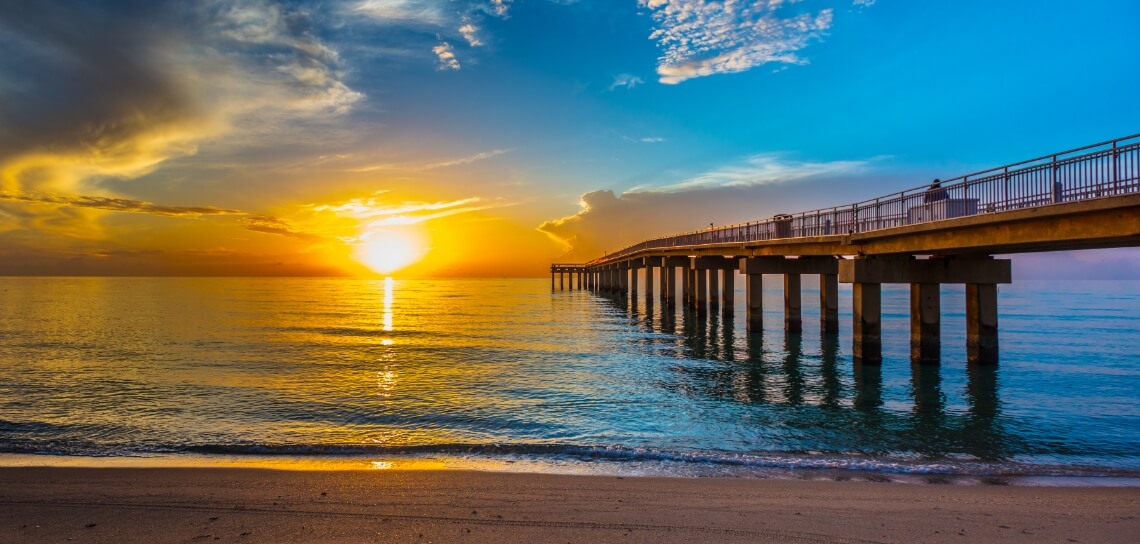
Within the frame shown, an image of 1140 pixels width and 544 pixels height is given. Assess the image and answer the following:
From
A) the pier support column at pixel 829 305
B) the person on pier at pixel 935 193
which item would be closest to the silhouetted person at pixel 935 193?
the person on pier at pixel 935 193

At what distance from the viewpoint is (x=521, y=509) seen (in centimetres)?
762

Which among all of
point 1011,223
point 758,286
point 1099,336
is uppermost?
point 1011,223

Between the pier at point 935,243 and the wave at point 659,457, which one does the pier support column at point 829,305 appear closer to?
the pier at point 935,243

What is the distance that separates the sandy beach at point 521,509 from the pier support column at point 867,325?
635 inches

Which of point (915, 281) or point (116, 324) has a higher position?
point (915, 281)

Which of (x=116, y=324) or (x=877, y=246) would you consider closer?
(x=877, y=246)

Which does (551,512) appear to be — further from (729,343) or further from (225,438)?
(729,343)

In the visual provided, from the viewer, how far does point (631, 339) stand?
3534cm

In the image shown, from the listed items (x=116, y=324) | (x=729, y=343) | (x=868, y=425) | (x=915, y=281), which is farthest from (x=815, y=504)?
(x=116, y=324)

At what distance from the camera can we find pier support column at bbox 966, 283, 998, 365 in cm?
2331

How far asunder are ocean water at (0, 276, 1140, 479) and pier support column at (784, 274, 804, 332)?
2.49m

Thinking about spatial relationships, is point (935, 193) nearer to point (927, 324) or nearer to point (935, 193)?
point (935, 193)

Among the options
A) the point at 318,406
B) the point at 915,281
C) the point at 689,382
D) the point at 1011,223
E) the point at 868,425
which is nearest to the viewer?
the point at 868,425

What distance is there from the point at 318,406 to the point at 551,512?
1140cm
